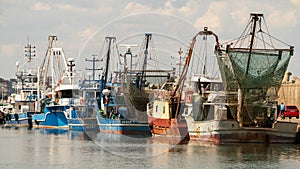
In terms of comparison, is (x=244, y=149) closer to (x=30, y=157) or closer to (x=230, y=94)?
(x=230, y=94)

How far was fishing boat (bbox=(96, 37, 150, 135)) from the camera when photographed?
7450 centimetres

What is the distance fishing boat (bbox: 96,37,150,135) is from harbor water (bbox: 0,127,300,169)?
422 inches

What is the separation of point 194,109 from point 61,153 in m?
12.9

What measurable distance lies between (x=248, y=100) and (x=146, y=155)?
33.2 ft

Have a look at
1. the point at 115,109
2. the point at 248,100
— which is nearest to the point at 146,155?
the point at 248,100

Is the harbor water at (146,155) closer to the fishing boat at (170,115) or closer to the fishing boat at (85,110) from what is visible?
the fishing boat at (170,115)

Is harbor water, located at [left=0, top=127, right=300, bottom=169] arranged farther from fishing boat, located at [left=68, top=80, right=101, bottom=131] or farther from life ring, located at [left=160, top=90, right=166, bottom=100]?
fishing boat, located at [left=68, top=80, right=101, bottom=131]

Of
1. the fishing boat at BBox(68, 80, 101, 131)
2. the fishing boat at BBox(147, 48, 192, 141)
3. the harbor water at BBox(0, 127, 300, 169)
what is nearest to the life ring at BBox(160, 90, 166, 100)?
the fishing boat at BBox(147, 48, 192, 141)

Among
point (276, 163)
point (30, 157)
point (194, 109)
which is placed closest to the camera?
point (276, 163)

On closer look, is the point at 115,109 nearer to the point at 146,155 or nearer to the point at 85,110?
the point at 85,110

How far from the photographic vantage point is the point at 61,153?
5388 cm

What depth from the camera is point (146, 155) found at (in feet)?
168

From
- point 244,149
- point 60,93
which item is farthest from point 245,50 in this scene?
point 60,93

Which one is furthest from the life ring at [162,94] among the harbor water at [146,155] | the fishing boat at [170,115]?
the harbor water at [146,155]
